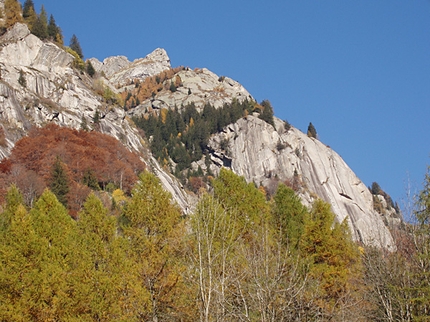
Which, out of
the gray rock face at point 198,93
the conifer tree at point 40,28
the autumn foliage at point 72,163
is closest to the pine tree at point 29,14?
the conifer tree at point 40,28

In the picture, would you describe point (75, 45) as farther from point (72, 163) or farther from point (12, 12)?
point (72, 163)

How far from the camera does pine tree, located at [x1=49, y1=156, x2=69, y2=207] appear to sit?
50625mm

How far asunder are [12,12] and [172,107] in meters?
60.8

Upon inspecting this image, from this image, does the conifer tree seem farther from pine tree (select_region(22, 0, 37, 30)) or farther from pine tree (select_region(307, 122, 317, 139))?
pine tree (select_region(307, 122, 317, 139))

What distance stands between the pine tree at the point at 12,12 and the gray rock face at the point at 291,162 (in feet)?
162

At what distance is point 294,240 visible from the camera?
30.8 metres

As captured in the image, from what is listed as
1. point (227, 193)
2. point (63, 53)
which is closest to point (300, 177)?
point (63, 53)

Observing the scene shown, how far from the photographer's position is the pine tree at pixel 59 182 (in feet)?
166

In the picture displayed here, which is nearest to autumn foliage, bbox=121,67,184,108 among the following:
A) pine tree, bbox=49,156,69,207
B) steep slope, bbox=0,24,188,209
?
steep slope, bbox=0,24,188,209

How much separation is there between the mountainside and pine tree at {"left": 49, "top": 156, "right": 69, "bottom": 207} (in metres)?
9.58

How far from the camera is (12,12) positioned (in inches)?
3521

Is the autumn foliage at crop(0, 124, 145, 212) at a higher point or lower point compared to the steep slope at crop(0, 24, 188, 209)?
lower

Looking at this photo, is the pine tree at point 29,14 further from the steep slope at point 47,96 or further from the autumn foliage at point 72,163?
the autumn foliage at point 72,163

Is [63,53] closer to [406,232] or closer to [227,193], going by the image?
[227,193]
